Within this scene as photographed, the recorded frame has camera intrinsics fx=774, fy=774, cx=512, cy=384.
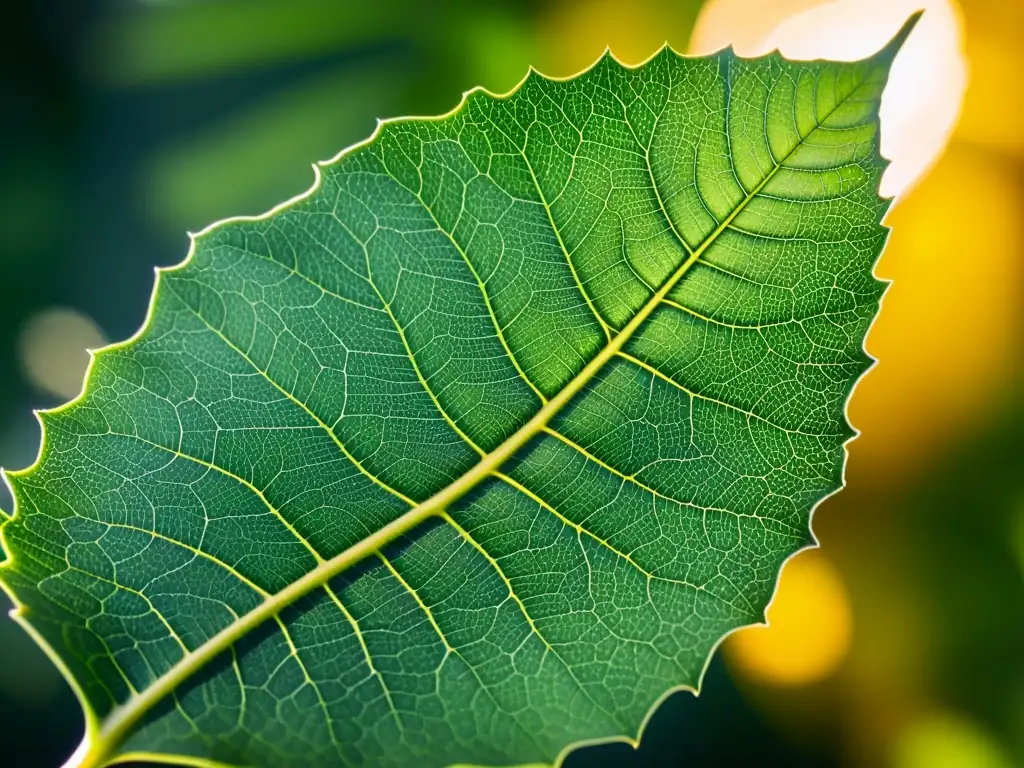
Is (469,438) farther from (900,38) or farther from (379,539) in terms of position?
(900,38)

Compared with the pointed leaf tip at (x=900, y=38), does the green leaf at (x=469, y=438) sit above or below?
below

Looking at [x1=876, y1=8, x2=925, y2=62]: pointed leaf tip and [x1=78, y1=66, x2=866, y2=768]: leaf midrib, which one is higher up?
[x1=876, y1=8, x2=925, y2=62]: pointed leaf tip

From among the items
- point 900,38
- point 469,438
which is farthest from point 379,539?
point 900,38

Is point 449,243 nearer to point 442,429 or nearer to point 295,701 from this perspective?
point 442,429

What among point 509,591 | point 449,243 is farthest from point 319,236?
point 509,591

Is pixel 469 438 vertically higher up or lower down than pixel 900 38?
lower down
